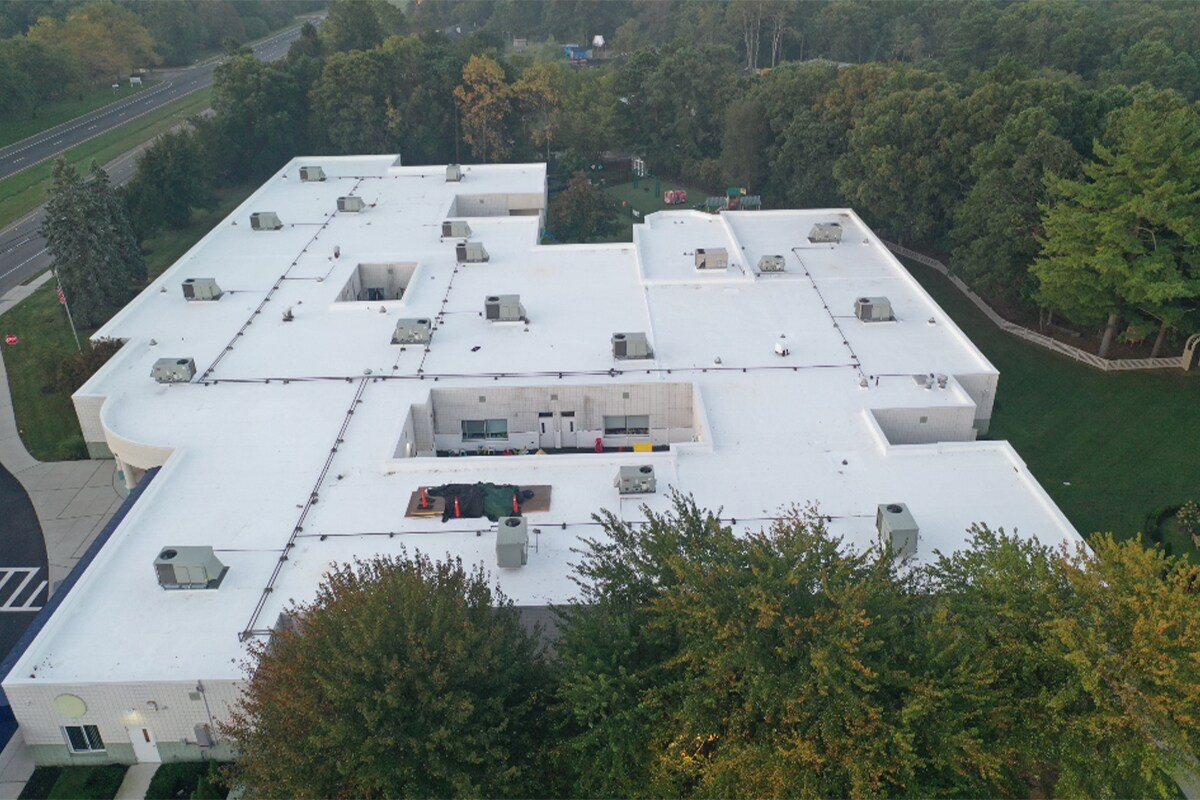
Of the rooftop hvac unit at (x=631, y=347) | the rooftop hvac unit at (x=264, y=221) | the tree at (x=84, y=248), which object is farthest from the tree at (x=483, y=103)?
the rooftop hvac unit at (x=631, y=347)

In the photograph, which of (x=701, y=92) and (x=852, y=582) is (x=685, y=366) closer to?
(x=852, y=582)

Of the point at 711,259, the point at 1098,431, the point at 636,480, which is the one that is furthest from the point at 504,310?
the point at 1098,431

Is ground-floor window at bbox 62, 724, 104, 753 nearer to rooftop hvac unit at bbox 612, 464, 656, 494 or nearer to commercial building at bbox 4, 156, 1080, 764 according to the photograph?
commercial building at bbox 4, 156, 1080, 764

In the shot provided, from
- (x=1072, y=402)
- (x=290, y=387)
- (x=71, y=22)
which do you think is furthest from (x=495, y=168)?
(x=71, y=22)

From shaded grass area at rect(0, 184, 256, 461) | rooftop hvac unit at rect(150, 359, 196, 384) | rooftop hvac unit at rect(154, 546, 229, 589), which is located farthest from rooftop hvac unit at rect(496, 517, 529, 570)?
shaded grass area at rect(0, 184, 256, 461)

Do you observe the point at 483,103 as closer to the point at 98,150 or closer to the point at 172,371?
the point at 98,150

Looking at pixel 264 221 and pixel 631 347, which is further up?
pixel 264 221
